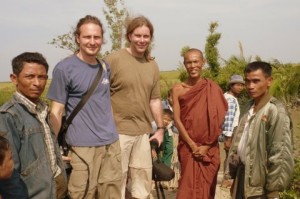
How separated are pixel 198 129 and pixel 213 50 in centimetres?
869

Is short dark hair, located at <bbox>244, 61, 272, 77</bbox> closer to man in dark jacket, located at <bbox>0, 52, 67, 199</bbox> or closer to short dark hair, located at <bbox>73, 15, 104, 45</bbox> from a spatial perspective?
short dark hair, located at <bbox>73, 15, 104, 45</bbox>

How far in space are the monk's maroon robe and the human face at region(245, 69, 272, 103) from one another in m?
1.34

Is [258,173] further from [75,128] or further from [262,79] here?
[75,128]

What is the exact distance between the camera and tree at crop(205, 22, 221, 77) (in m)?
12.8

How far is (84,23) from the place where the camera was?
3.62 meters

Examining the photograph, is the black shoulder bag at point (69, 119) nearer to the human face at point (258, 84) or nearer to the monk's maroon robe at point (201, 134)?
the human face at point (258, 84)

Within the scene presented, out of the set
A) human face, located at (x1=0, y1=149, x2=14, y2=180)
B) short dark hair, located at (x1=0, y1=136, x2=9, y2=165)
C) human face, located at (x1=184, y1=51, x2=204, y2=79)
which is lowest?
human face, located at (x1=0, y1=149, x2=14, y2=180)

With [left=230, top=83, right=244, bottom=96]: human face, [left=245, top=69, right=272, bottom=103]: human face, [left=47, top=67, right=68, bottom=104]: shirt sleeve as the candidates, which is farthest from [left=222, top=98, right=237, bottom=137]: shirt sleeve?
[left=47, top=67, right=68, bottom=104]: shirt sleeve

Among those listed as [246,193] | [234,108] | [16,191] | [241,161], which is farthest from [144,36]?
[234,108]

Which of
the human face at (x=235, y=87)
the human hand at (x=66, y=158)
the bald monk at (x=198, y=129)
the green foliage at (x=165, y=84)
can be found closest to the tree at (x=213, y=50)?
the green foliage at (x=165, y=84)

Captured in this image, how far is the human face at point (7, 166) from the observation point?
7.48ft

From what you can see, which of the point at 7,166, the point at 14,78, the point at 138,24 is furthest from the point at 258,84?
the point at 7,166

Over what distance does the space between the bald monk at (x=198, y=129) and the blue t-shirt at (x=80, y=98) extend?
1435 mm

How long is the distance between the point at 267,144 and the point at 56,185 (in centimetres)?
175
